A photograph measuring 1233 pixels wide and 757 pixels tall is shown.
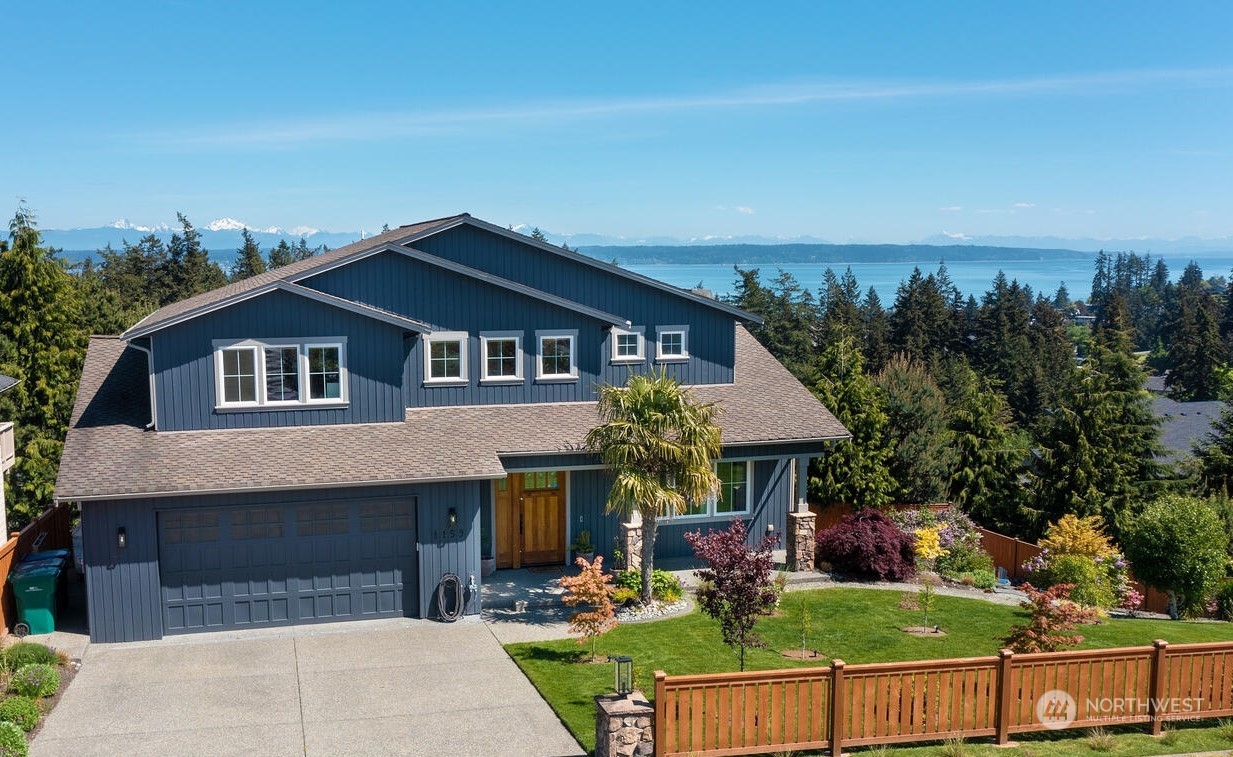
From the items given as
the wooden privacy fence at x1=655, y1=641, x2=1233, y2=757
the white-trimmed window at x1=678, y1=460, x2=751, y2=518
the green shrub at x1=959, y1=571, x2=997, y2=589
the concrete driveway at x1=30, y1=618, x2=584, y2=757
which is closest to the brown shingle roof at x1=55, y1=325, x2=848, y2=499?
the white-trimmed window at x1=678, y1=460, x2=751, y2=518

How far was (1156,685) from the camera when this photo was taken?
13.2 m

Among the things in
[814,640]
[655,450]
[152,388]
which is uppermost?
[152,388]

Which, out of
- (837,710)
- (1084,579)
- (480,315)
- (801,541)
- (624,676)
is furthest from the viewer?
(801,541)

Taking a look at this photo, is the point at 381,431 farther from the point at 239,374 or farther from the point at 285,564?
the point at 285,564

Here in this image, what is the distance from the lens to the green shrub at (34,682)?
46.8 ft

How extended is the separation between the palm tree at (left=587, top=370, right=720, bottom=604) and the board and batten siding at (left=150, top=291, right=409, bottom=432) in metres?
4.37

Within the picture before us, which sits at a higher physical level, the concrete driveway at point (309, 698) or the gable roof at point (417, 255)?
the gable roof at point (417, 255)

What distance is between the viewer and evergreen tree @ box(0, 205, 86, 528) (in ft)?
97.5

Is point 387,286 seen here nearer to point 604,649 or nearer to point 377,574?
point 377,574

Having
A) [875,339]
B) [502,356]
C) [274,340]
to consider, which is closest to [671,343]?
[502,356]

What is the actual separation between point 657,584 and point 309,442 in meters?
7.30

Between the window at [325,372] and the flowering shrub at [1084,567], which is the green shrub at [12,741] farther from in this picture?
the flowering shrub at [1084,567]

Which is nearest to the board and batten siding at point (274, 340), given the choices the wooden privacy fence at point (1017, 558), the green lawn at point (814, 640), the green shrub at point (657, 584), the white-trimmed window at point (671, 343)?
the green shrub at point (657, 584)

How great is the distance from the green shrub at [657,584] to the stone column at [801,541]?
11.1 feet
